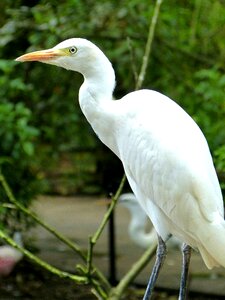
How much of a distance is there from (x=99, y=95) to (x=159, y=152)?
0.37m

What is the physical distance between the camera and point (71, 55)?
11.8 ft

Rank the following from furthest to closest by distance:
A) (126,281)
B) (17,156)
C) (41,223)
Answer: (17,156) → (126,281) → (41,223)

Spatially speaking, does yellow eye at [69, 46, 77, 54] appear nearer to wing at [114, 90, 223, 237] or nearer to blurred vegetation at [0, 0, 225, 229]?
wing at [114, 90, 223, 237]

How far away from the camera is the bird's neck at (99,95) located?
3662 millimetres

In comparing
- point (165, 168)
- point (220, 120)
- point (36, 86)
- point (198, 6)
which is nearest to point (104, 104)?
point (165, 168)

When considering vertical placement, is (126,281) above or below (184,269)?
below

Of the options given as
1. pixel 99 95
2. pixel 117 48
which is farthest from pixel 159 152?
pixel 117 48

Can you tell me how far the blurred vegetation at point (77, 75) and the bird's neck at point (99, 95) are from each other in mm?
2286

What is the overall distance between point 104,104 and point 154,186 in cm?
40

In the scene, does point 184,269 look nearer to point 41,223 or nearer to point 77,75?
point 41,223

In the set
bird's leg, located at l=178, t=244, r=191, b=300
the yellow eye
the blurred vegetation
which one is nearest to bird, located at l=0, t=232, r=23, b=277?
the blurred vegetation

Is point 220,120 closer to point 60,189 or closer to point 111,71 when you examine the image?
point 111,71

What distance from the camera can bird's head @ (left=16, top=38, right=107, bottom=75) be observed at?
3.59 metres

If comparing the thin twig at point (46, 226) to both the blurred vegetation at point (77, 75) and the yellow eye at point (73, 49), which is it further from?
the yellow eye at point (73, 49)
